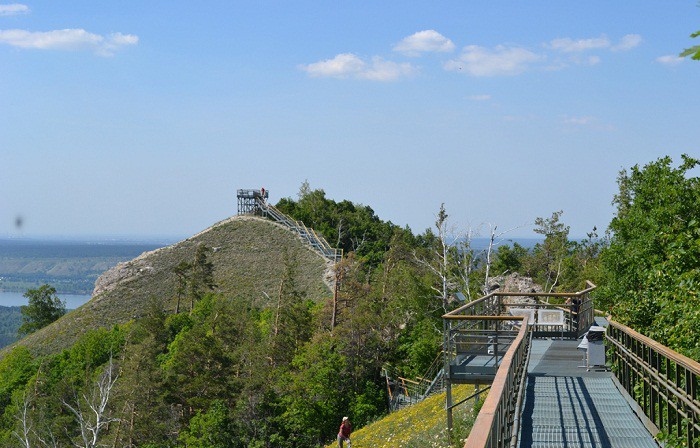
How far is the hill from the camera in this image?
248 ft

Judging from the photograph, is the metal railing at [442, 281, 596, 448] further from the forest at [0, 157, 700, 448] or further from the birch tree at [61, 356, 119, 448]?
the birch tree at [61, 356, 119, 448]

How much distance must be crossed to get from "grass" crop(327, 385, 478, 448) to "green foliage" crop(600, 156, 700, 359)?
4.58 metres

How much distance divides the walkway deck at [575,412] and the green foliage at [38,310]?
314 feet

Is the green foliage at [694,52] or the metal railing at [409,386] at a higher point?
the green foliage at [694,52]

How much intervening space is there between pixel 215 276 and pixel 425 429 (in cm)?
6289

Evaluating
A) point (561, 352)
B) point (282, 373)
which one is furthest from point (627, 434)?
point (282, 373)

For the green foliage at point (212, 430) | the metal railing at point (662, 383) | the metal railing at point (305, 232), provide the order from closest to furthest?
the metal railing at point (662, 383), the green foliage at point (212, 430), the metal railing at point (305, 232)

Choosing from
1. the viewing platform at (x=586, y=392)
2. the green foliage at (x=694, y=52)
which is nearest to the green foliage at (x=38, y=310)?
the viewing platform at (x=586, y=392)

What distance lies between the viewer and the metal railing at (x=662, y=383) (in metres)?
8.07

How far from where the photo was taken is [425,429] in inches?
872

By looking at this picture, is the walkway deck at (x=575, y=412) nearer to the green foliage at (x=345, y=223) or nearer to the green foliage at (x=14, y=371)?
the green foliage at (x=14, y=371)

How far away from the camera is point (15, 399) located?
56.9 metres

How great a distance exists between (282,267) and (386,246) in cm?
1192

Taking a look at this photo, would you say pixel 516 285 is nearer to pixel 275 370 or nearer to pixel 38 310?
pixel 275 370
